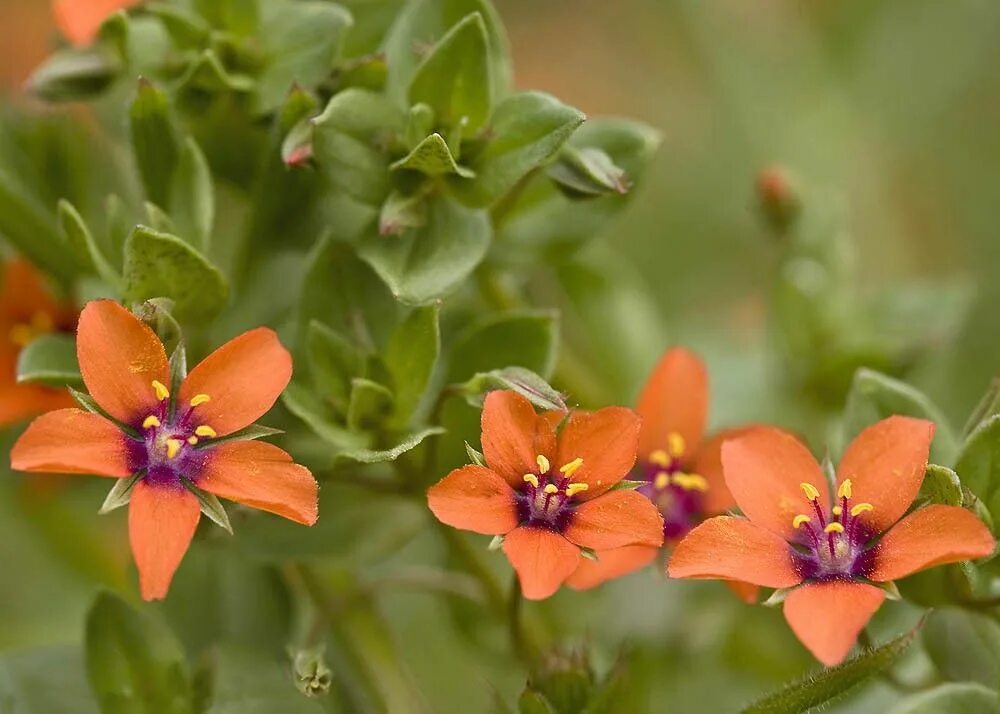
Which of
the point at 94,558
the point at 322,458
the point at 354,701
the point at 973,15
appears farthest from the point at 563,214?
the point at 973,15

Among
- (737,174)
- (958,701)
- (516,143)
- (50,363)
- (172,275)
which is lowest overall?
(737,174)

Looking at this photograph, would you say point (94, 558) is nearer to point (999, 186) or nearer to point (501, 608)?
point (501, 608)

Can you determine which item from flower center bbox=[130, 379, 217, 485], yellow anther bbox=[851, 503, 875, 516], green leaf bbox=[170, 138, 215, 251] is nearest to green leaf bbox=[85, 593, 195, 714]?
flower center bbox=[130, 379, 217, 485]

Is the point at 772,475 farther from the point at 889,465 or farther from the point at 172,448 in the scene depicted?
the point at 172,448

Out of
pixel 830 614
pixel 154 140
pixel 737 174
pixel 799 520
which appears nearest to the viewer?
pixel 830 614

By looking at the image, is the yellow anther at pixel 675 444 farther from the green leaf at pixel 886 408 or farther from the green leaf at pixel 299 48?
the green leaf at pixel 299 48

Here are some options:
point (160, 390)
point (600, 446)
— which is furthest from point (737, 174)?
point (160, 390)
